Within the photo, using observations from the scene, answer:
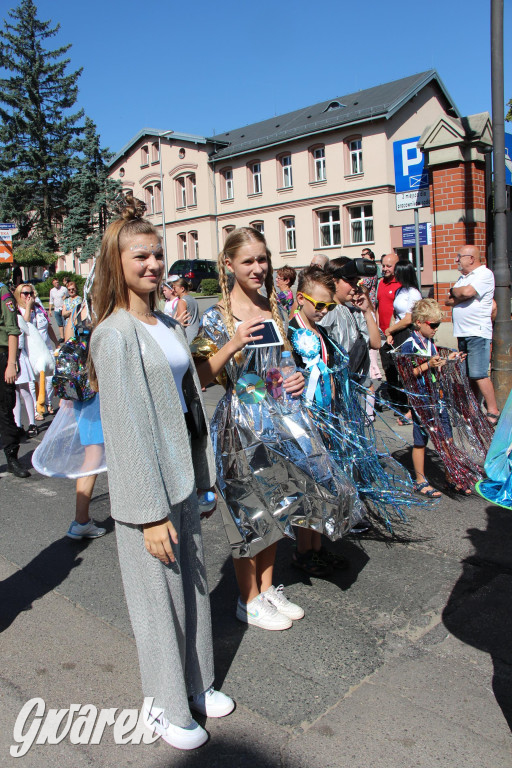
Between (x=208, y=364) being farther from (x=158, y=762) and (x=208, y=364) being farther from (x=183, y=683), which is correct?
(x=158, y=762)

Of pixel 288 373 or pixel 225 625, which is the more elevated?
pixel 288 373

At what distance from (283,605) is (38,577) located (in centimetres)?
166

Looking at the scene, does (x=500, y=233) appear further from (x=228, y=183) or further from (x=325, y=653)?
(x=228, y=183)

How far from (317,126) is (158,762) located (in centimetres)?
3387

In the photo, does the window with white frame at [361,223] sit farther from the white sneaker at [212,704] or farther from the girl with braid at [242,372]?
the white sneaker at [212,704]

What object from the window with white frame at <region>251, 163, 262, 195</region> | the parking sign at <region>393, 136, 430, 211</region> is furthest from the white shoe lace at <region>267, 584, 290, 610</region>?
the window with white frame at <region>251, 163, 262, 195</region>

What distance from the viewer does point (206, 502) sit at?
2.84 metres

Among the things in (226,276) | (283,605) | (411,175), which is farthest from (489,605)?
(411,175)

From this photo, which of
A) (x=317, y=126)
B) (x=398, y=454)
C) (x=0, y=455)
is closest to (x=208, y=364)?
(x=398, y=454)

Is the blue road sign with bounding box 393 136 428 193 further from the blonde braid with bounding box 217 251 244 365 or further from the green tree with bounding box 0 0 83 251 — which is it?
the green tree with bounding box 0 0 83 251

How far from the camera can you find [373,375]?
29.0 feet

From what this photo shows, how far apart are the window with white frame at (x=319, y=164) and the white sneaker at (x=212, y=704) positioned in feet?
110

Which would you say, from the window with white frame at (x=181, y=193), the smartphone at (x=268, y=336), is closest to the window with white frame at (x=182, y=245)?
the window with white frame at (x=181, y=193)

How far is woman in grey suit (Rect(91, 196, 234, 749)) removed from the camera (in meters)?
2.22
